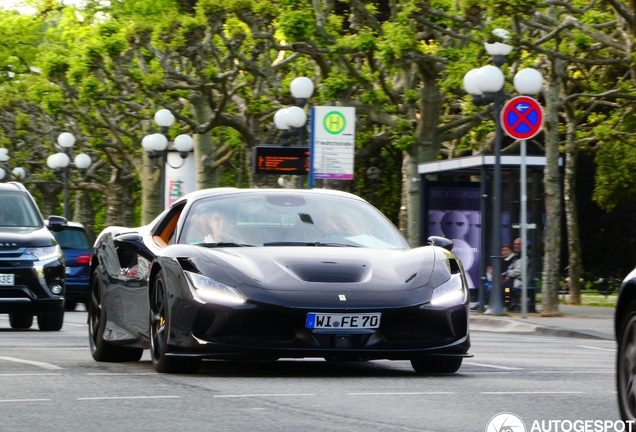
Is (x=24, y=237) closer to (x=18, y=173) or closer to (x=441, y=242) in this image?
(x=441, y=242)

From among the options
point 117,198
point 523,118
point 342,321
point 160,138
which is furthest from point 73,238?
point 117,198

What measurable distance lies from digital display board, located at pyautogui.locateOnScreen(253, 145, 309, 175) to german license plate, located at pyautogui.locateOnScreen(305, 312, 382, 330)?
19.4 m

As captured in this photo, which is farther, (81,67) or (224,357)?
(81,67)

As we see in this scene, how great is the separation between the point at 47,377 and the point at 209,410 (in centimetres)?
246

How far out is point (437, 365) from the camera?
10320 millimetres

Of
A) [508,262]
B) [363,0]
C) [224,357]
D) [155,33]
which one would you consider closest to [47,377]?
[224,357]

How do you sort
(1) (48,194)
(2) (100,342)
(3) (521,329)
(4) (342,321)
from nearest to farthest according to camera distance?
(4) (342,321) < (2) (100,342) < (3) (521,329) < (1) (48,194)

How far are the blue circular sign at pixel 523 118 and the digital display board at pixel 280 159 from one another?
6.36 metres

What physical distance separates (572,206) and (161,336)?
81.6ft

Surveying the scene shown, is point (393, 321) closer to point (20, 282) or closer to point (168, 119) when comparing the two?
point (20, 282)

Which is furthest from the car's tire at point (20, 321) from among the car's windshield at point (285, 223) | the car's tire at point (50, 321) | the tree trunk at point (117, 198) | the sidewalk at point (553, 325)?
the tree trunk at point (117, 198)

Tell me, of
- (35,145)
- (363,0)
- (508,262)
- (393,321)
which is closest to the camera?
(393,321)

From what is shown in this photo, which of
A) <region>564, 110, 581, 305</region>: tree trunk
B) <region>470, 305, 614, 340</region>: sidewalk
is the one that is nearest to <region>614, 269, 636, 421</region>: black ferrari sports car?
<region>470, 305, 614, 340</region>: sidewalk

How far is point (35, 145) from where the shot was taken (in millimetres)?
67562
